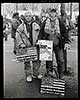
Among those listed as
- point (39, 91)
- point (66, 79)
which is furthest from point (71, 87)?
point (39, 91)

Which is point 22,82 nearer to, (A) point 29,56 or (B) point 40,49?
(A) point 29,56

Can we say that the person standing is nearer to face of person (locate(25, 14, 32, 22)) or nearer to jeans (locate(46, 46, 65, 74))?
face of person (locate(25, 14, 32, 22))

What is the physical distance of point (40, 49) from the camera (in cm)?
348

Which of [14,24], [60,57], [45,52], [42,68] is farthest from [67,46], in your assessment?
[14,24]

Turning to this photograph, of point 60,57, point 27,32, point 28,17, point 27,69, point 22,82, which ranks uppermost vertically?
point 28,17

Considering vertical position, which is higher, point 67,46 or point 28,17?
point 28,17

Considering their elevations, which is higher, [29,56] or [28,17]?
[28,17]

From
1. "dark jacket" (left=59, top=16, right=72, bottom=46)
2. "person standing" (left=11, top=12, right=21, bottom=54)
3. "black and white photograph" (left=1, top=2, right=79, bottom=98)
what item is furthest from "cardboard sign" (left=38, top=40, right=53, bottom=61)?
"person standing" (left=11, top=12, right=21, bottom=54)

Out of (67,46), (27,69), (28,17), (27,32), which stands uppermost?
(28,17)

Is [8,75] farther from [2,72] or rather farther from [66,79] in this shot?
[66,79]

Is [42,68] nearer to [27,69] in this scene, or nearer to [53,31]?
[27,69]

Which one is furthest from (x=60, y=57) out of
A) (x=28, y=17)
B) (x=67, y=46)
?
(x=28, y=17)

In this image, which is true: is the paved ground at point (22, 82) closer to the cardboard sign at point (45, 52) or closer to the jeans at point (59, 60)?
the jeans at point (59, 60)

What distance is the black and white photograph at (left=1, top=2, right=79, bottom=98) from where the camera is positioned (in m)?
3.46
